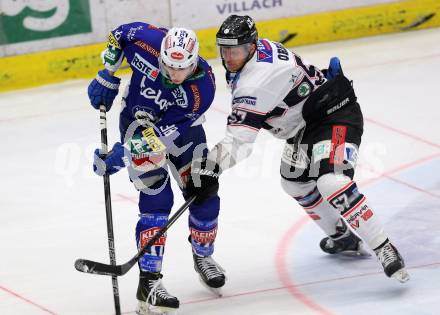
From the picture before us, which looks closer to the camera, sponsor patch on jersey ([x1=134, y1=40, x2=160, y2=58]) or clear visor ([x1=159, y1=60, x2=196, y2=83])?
clear visor ([x1=159, y1=60, x2=196, y2=83])

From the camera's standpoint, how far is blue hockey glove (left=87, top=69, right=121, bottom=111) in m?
5.39

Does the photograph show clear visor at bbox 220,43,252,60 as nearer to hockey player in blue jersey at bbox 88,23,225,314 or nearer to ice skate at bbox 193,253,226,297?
hockey player in blue jersey at bbox 88,23,225,314

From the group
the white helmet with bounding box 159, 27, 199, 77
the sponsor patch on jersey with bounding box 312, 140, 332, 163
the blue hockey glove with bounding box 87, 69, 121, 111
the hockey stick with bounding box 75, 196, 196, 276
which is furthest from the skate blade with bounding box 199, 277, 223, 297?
the white helmet with bounding box 159, 27, 199, 77

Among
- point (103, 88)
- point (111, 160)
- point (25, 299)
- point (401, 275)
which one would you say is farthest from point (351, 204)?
point (25, 299)

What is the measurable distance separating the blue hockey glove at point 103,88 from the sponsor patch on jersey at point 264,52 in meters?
0.74

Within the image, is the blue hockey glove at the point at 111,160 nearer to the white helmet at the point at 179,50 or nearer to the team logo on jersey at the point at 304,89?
the white helmet at the point at 179,50

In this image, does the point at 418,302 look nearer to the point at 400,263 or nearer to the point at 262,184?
the point at 400,263

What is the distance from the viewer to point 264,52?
16.8ft

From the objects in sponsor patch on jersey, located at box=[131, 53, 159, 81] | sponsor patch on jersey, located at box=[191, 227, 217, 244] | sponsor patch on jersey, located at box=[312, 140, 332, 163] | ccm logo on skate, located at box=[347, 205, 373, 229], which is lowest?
sponsor patch on jersey, located at box=[191, 227, 217, 244]

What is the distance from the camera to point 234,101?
505cm

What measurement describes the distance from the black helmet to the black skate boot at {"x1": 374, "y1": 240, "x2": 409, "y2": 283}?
119 centimetres

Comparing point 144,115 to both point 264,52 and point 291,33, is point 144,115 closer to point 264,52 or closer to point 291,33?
point 264,52

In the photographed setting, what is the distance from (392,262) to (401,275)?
0.08m

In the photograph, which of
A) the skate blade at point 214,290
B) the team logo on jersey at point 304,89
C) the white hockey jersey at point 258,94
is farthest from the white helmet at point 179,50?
the skate blade at point 214,290
